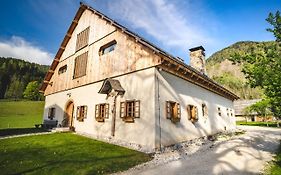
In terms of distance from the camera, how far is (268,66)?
23.4 feet

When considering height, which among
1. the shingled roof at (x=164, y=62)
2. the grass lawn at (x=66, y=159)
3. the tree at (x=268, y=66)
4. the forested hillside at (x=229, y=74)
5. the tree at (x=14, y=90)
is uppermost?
the forested hillside at (x=229, y=74)

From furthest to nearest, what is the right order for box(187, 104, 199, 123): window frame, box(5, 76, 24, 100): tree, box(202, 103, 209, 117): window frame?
box(5, 76, 24, 100): tree → box(202, 103, 209, 117): window frame → box(187, 104, 199, 123): window frame

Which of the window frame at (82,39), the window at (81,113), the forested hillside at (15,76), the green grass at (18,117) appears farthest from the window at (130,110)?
the forested hillside at (15,76)

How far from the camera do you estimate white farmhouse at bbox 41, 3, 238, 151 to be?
9641 millimetres

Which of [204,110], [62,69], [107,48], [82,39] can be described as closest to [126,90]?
[107,48]

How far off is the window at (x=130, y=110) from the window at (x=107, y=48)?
14.4 ft

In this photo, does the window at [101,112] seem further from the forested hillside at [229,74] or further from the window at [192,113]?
the forested hillside at [229,74]

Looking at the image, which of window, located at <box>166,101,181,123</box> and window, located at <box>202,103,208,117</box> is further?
window, located at <box>202,103,208,117</box>

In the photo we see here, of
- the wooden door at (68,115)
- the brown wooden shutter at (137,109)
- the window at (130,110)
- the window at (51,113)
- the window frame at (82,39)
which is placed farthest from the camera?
the window at (51,113)

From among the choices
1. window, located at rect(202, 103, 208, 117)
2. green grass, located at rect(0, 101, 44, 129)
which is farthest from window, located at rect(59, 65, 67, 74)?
window, located at rect(202, 103, 208, 117)

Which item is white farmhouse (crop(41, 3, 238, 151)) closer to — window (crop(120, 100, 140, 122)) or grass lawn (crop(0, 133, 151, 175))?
window (crop(120, 100, 140, 122))

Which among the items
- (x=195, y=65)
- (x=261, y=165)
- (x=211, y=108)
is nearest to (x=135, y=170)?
(x=261, y=165)

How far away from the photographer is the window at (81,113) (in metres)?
13.9

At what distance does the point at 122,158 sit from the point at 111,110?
163 inches
